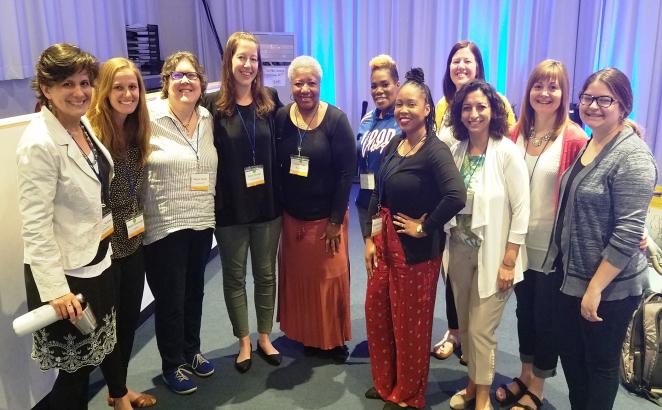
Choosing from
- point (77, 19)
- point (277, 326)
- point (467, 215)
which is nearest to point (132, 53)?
point (77, 19)

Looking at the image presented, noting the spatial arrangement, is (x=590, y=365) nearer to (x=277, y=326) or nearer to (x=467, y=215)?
(x=467, y=215)

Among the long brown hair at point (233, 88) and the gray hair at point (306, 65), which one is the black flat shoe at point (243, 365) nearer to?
the long brown hair at point (233, 88)

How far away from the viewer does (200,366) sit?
2.76 metres

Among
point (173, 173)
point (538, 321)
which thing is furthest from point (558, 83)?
point (173, 173)

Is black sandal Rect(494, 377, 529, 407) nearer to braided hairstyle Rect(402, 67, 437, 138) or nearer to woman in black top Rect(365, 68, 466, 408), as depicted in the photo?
woman in black top Rect(365, 68, 466, 408)

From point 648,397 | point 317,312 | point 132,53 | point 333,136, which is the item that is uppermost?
point 132,53

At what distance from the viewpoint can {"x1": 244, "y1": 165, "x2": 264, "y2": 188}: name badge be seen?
2490 millimetres

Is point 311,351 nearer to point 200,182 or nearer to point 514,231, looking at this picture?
point 200,182

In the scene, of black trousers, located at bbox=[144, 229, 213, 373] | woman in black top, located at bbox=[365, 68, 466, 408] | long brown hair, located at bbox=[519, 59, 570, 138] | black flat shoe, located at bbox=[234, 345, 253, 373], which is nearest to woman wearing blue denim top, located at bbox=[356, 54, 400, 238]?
woman in black top, located at bbox=[365, 68, 466, 408]

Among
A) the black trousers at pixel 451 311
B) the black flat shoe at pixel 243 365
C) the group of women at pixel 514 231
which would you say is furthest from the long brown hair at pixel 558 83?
the black flat shoe at pixel 243 365

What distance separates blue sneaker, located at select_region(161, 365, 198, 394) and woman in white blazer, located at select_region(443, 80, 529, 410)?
133cm

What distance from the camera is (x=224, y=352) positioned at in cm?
298

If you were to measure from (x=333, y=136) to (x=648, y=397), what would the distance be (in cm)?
190

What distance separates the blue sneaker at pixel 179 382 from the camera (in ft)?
8.53
